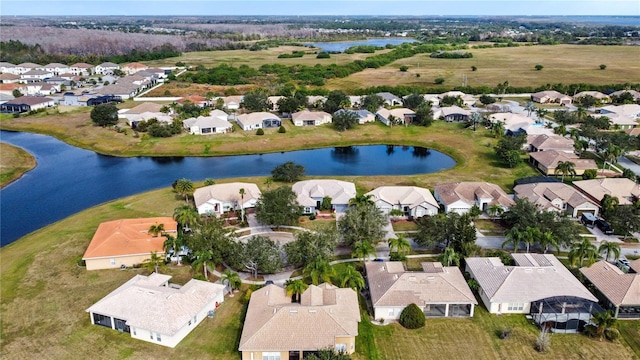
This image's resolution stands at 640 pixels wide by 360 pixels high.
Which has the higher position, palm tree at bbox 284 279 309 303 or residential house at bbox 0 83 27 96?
residential house at bbox 0 83 27 96

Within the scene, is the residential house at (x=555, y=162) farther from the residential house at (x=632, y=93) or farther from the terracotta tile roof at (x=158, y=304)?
the residential house at (x=632, y=93)

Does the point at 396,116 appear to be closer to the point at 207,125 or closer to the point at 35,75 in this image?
the point at 207,125

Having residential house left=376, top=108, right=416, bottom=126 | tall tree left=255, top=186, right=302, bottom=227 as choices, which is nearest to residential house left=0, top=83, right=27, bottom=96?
residential house left=376, top=108, right=416, bottom=126

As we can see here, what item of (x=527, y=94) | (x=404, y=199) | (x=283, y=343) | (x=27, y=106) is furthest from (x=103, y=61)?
(x=283, y=343)

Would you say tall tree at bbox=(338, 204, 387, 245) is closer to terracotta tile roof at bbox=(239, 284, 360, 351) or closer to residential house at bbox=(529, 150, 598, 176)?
terracotta tile roof at bbox=(239, 284, 360, 351)

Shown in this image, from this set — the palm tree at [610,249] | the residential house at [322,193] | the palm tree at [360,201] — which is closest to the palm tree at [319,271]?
the palm tree at [360,201]

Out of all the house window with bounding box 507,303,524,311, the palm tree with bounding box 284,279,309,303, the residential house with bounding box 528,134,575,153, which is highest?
the residential house with bounding box 528,134,575,153

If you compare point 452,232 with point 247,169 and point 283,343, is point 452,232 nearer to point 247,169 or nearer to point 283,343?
point 283,343
